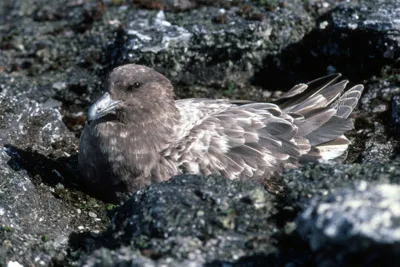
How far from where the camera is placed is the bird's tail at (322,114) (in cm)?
A: 684

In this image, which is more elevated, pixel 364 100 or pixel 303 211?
pixel 303 211

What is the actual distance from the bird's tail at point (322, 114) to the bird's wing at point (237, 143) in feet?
0.36

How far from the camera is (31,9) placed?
9969mm

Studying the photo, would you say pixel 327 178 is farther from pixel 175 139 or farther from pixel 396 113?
pixel 396 113

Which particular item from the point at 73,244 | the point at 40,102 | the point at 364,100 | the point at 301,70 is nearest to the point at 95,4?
the point at 40,102

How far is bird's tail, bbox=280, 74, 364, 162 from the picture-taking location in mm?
6836

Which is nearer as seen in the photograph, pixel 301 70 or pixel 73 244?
pixel 73 244

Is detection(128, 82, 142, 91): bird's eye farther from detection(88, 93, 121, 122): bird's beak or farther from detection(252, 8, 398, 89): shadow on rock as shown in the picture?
detection(252, 8, 398, 89): shadow on rock

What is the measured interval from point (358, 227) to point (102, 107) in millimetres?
3238

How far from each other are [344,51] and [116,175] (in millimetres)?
3403

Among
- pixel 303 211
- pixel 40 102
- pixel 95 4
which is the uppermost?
pixel 303 211

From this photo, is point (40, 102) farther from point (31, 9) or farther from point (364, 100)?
point (364, 100)

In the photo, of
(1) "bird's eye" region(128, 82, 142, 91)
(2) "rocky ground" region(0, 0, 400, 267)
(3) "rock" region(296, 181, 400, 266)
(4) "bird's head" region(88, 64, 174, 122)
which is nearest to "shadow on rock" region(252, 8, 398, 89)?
(2) "rocky ground" region(0, 0, 400, 267)

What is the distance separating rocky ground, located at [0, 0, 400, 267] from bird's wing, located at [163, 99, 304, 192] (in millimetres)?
720
